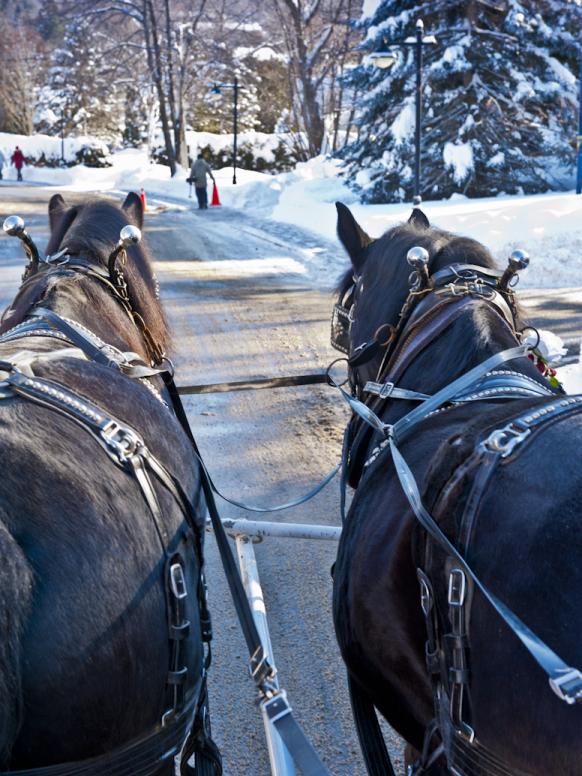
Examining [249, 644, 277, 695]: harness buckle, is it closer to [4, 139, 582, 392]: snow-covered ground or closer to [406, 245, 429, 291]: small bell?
[406, 245, 429, 291]: small bell

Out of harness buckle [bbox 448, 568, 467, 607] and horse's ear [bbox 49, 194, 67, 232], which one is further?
horse's ear [bbox 49, 194, 67, 232]

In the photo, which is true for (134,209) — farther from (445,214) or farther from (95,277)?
(445,214)

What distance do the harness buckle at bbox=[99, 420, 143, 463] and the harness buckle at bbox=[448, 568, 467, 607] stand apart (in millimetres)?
753

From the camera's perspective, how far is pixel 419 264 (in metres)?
2.84

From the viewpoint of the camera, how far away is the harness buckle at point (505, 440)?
1.77 metres

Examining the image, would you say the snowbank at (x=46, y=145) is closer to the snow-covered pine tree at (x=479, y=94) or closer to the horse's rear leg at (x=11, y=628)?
the snow-covered pine tree at (x=479, y=94)

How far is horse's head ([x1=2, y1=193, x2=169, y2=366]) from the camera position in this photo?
2.98 metres

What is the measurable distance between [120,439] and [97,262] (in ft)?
4.57

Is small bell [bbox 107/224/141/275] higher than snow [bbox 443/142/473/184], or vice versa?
small bell [bbox 107/224/141/275]

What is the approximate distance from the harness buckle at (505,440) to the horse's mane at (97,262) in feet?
5.43

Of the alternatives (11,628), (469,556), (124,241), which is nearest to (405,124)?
(124,241)

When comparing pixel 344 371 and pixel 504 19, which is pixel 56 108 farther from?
pixel 344 371

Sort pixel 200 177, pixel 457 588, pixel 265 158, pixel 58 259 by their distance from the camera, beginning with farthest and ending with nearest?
pixel 265 158 → pixel 200 177 → pixel 58 259 → pixel 457 588

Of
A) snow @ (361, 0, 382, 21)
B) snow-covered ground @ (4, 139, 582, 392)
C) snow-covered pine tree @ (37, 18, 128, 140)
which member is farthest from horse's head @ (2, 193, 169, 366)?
snow-covered pine tree @ (37, 18, 128, 140)
